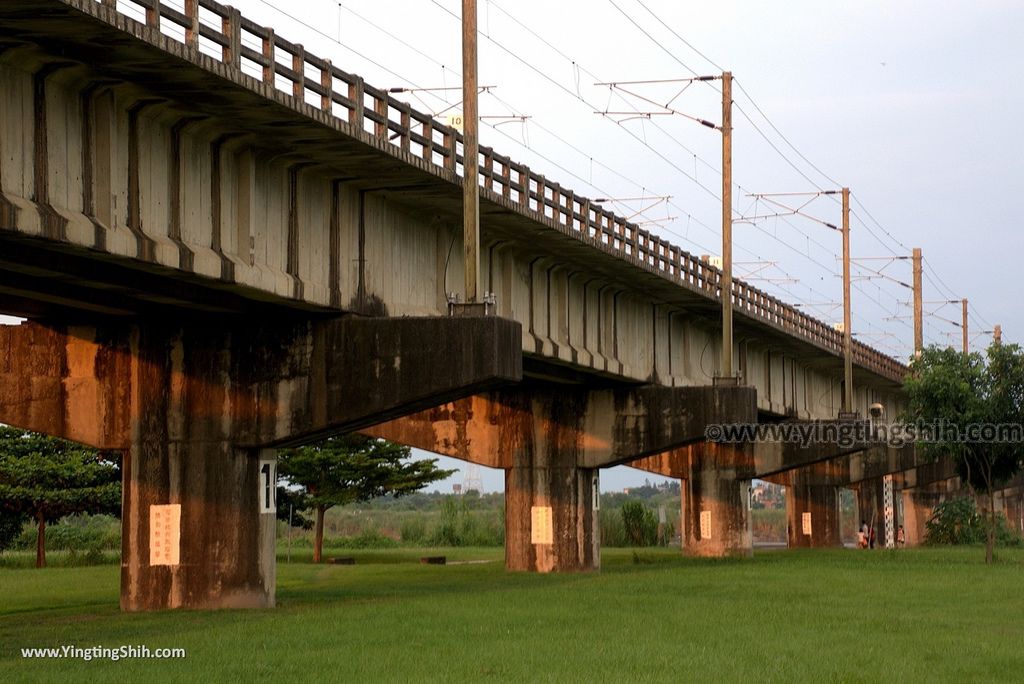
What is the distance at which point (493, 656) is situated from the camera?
62.3ft

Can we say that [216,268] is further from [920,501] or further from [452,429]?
[920,501]

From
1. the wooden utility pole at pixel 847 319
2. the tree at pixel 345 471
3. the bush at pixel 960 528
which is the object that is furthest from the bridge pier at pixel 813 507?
the tree at pixel 345 471

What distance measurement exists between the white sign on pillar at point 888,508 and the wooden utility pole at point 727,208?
49352mm

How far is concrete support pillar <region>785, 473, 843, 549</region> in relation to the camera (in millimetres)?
78625

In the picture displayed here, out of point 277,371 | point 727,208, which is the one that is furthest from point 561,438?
point 277,371

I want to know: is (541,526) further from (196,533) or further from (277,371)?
(196,533)

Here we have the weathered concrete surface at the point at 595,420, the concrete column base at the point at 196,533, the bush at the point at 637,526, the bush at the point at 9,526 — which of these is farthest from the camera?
the bush at the point at 637,526

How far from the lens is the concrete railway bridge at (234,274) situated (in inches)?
781

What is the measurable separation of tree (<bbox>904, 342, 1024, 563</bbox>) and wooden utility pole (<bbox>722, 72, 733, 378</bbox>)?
26.5 feet

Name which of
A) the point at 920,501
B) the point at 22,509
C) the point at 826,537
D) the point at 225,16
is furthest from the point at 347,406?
the point at 920,501

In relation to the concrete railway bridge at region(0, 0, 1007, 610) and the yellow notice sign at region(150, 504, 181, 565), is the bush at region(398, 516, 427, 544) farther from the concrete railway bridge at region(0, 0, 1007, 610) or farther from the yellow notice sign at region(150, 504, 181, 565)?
the yellow notice sign at region(150, 504, 181, 565)

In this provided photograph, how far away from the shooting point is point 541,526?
144ft

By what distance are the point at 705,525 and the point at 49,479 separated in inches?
934

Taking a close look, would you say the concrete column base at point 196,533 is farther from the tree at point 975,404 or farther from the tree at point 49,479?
the tree at point 975,404
